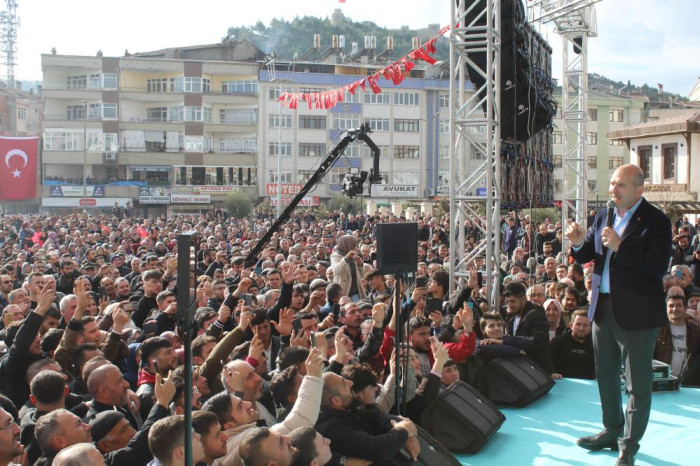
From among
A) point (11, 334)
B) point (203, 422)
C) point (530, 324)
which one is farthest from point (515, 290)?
point (11, 334)

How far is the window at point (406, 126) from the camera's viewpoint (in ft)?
184

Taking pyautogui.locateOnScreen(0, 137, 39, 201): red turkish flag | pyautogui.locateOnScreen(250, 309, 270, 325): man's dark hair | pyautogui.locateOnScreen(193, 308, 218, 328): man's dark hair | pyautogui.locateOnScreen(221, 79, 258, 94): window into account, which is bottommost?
pyautogui.locateOnScreen(193, 308, 218, 328): man's dark hair

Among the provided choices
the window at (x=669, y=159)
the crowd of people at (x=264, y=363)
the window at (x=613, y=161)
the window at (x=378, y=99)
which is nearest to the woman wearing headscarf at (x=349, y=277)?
the crowd of people at (x=264, y=363)

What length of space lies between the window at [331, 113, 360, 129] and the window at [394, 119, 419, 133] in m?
3.10

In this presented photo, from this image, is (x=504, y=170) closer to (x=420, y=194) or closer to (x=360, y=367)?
(x=360, y=367)

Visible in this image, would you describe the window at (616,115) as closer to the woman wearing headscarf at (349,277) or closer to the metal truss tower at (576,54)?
the metal truss tower at (576,54)

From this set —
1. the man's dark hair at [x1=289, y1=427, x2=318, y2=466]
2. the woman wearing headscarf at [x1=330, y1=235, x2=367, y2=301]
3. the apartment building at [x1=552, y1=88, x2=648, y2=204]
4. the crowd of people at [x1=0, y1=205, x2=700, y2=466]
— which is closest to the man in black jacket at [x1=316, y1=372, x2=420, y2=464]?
the crowd of people at [x1=0, y1=205, x2=700, y2=466]

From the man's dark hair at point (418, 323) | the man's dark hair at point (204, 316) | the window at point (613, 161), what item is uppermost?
the window at point (613, 161)

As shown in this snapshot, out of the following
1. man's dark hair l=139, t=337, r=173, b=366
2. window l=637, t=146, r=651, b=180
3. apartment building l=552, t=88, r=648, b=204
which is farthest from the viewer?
apartment building l=552, t=88, r=648, b=204

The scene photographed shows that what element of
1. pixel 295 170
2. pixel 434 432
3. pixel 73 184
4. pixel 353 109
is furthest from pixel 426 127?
pixel 434 432

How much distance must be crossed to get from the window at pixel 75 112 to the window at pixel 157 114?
4766 mm

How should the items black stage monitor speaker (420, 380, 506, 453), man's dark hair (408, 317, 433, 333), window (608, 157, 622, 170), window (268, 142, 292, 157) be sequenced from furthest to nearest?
1. window (268, 142, 292, 157)
2. window (608, 157, 622, 170)
3. man's dark hair (408, 317, 433, 333)
4. black stage monitor speaker (420, 380, 506, 453)

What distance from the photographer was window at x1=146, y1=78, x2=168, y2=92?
182 feet

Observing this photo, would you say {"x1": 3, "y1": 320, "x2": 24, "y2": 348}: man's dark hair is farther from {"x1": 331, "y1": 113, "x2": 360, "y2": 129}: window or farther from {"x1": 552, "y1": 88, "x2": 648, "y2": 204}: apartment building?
{"x1": 552, "y1": 88, "x2": 648, "y2": 204}: apartment building
